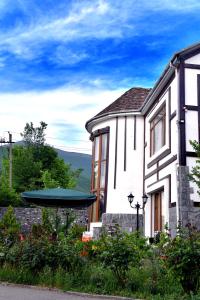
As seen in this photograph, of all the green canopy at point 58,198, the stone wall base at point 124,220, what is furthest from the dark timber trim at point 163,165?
the green canopy at point 58,198

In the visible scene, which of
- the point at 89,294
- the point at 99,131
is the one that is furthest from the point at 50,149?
the point at 89,294

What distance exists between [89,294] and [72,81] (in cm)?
1075

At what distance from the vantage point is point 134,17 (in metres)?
12.3

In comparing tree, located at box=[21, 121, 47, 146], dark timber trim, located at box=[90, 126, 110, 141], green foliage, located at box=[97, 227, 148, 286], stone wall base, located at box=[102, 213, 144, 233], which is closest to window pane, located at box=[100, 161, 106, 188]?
dark timber trim, located at box=[90, 126, 110, 141]

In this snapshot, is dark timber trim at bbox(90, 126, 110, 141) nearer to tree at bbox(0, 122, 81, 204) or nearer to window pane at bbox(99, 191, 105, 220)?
window pane at bbox(99, 191, 105, 220)

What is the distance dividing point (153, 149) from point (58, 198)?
19.5ft

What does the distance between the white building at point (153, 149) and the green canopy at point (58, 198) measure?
273 centimetres

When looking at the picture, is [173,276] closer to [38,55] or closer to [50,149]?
[38,55]

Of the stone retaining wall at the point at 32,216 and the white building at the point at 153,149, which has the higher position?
the white building at the point at 153,149

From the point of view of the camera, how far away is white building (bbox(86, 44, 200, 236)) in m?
13.6

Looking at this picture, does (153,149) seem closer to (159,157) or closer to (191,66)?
(159,157)

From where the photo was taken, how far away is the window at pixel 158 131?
16.0 meters

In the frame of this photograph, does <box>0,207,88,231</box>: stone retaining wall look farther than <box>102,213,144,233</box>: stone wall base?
Yes

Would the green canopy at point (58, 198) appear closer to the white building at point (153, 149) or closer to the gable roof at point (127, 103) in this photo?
the white building at point (153, 149)
